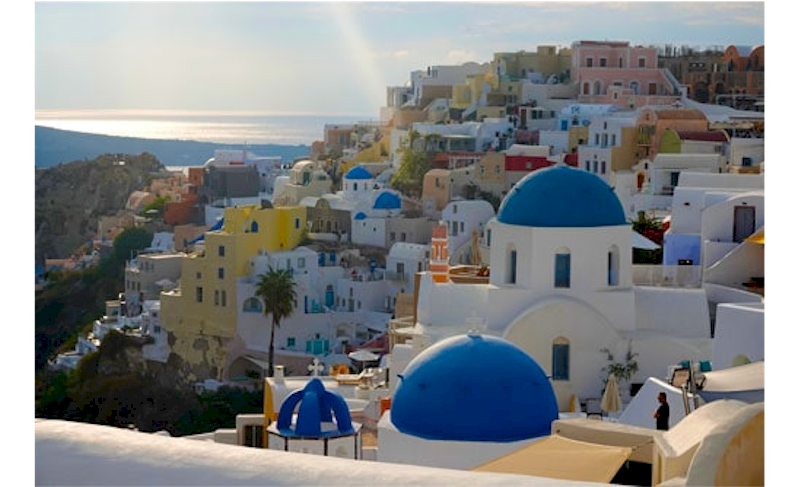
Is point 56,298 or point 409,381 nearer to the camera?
point 409,381

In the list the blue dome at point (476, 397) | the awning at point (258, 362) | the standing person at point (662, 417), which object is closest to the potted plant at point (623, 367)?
the blue dome at point (476, 397)

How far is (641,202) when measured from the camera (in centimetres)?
2514

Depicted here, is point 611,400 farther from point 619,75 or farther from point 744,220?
point 619,75

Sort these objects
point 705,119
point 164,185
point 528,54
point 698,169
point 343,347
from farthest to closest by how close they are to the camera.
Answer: point 164,185
point 528,54
point 705,119
point 343,347
point 698,169

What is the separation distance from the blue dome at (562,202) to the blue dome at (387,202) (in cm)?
1899

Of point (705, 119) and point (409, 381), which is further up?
point (705, 119)

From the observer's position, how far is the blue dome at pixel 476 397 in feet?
33.8

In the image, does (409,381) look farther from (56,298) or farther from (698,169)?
(56,298)

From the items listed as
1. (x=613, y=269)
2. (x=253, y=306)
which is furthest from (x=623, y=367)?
(x=253, y=306)

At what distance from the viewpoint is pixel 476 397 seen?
1037 cm
